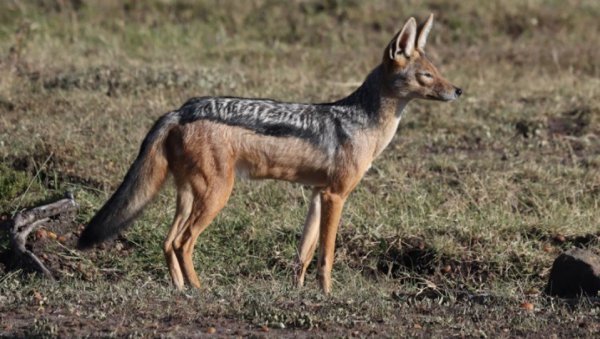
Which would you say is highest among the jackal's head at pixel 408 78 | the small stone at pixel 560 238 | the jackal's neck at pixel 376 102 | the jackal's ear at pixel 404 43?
the jackal's ear at pixel 404 43

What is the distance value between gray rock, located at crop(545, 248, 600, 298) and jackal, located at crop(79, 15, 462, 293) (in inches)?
58.0

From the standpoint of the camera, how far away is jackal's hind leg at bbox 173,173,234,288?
7176 millimetres

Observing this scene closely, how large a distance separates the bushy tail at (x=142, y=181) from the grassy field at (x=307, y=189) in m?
0.44

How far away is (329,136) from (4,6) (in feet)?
28.9

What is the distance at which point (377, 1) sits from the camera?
51.9 feet

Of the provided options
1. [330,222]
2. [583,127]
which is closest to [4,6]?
[583,127]

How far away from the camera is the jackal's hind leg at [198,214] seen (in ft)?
23.5

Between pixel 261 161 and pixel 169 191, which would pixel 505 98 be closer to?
pixel 169 191

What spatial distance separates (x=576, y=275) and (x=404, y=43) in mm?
2081

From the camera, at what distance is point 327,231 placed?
764 centimetres

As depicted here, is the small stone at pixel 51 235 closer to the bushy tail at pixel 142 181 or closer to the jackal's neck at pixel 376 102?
the bushy tail at pixel 142 181

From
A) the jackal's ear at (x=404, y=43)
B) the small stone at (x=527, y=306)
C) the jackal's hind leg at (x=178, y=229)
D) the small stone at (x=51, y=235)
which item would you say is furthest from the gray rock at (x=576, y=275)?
the small stone at (x=51, y=235)

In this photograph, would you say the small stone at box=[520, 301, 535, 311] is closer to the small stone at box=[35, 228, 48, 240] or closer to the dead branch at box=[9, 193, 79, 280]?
the dead branch at box=[9, 193, 79, 280]

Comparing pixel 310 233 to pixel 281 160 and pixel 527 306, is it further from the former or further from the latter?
pixel 527 306
